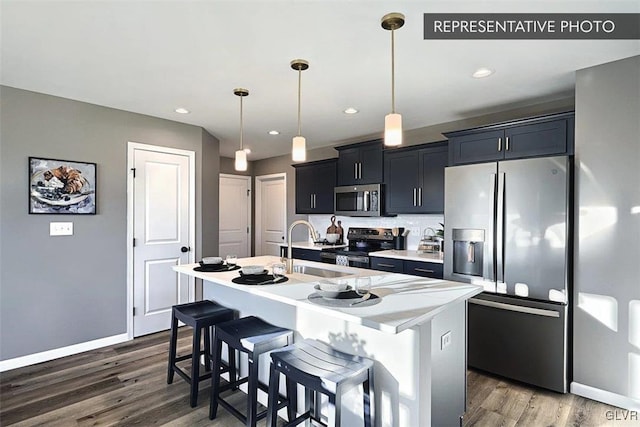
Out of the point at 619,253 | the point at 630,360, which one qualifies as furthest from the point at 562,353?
the point at 619,253

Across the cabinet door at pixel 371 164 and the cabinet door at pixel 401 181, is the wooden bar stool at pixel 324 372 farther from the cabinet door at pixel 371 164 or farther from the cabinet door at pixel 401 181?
the cabinet door at pixel 371 164

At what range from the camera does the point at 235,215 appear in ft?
21.2

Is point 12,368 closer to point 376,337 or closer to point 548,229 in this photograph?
point 376,337

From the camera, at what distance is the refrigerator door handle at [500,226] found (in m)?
2.79

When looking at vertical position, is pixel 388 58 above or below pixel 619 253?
above

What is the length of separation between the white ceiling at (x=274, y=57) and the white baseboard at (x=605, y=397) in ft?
7.85

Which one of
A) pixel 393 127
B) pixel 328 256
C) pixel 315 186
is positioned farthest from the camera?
pixel 315 186

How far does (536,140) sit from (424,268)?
61.6 inches

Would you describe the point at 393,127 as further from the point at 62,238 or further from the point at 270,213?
the point at 270,213

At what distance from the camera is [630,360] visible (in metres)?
2.30

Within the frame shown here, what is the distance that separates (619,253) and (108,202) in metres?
4.52

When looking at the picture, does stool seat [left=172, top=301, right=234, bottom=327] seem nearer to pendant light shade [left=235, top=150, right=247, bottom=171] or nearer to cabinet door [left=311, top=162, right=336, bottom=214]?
pendant light shade [left=235, top=150, right=247, bottom=171]

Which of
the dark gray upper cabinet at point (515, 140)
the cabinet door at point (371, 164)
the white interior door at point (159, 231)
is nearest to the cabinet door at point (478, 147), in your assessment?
the dark gray upper cabinet at point (515, 140)

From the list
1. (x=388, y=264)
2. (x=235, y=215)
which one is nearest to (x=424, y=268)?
(x=388, y=264)
